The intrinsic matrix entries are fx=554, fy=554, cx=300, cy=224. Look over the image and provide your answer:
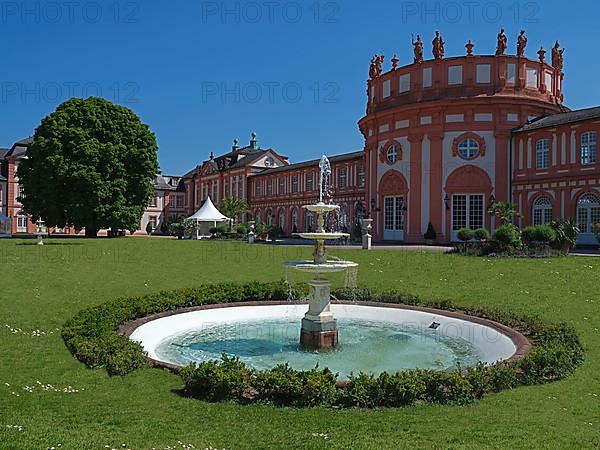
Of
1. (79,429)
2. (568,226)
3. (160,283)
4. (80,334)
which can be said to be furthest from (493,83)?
(79,429)

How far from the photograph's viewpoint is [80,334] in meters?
8.80

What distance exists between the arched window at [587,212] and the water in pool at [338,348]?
66.2 feet

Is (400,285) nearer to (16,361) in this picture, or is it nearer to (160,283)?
(160,283)

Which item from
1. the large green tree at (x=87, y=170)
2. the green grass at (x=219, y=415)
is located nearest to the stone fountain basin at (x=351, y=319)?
the green grass at (x=219, y=415)

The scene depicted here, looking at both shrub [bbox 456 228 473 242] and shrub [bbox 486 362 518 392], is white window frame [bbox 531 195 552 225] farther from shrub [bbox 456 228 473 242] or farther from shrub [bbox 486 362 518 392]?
shrub [bbox 486 362 518 392]

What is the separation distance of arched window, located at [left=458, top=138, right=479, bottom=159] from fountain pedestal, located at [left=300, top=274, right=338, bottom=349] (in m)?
23.9

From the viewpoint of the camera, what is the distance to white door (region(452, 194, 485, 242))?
31.6m

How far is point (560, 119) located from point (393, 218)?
10.9m

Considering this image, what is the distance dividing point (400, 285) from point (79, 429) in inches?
453

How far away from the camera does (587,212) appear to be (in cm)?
2784

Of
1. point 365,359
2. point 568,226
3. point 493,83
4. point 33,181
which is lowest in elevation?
point 365,359

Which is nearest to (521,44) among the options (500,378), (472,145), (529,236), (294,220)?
(472,145)

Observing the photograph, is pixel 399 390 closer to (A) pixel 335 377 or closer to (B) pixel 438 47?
(A) pixel 335 377

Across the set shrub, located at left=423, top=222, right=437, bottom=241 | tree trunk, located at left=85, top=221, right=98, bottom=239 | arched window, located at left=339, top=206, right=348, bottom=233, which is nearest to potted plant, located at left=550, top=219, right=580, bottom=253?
shrub, located at left=423, top=222, right=437, bottom=241
